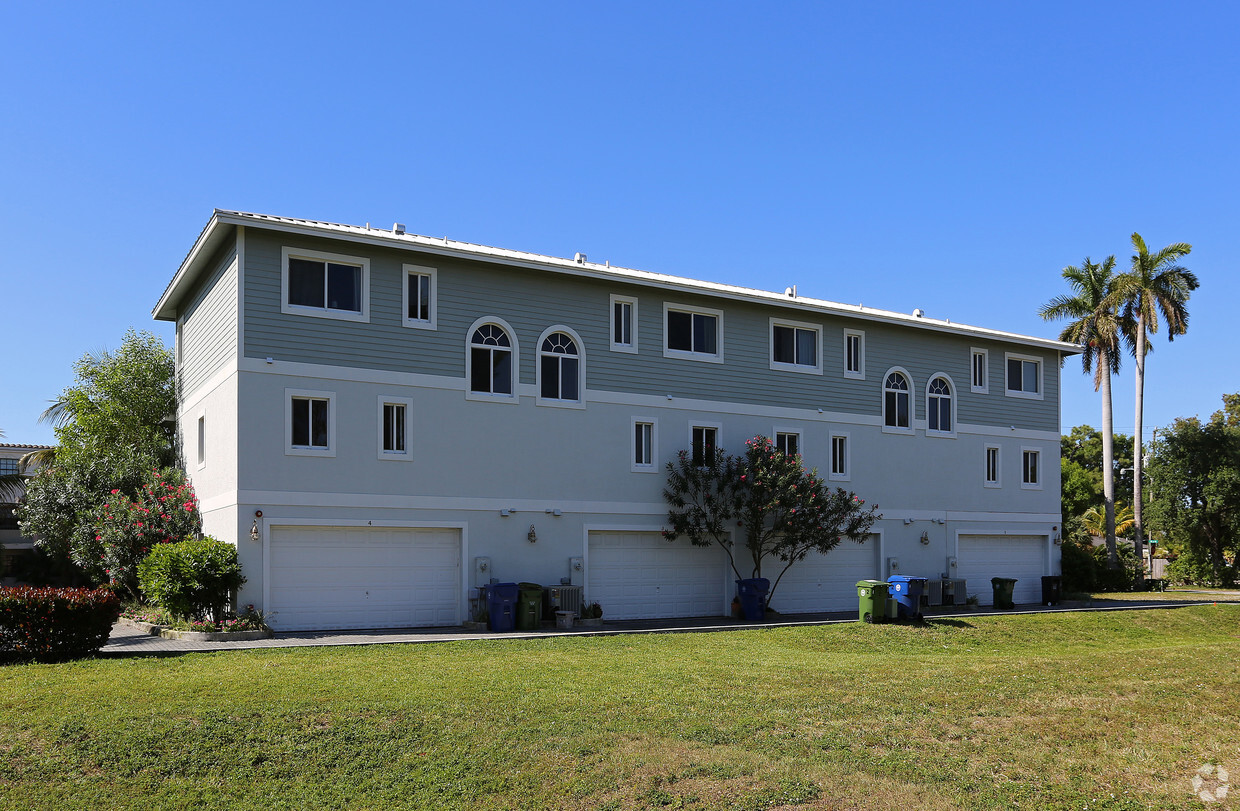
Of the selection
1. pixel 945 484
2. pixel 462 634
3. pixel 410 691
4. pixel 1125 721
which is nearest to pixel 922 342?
pixel 945 484

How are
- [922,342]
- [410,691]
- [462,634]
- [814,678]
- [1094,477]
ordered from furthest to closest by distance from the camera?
[1094,477] < [922,342] < [462,634] < [814,678] < [410,691]

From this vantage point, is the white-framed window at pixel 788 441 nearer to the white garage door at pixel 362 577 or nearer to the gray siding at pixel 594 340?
the gray siding at pixel 594 340

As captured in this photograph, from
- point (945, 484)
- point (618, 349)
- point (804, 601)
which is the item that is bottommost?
point (804, 601)

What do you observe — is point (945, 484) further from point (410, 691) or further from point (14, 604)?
point (14, 604)

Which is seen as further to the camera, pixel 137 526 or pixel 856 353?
pixel 856 353

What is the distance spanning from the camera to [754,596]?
77.4 ft

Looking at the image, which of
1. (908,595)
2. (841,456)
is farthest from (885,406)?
(908,595)

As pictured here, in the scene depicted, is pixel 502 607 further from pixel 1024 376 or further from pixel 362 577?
pixel 1024 376

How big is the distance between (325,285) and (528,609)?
7.37m

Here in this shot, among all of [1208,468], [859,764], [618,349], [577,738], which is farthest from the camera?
[1208,468]

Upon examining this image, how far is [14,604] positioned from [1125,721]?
43.3 ft

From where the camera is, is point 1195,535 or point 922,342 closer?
point 922,342

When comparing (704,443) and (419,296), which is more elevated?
(419,296)

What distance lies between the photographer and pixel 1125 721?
1082 centimetres
